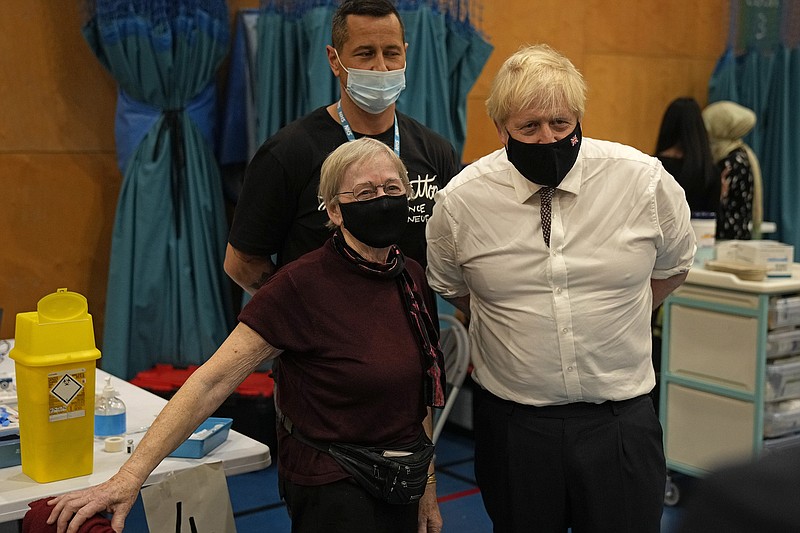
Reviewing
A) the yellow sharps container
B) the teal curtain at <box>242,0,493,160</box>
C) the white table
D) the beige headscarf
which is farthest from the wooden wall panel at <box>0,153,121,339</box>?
the beige headscarf

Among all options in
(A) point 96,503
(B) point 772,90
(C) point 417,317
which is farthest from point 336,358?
(B) point 772,90

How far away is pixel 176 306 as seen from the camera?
4.37m

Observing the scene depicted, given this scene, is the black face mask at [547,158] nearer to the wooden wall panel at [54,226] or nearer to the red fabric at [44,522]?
the red fabric at [44,522]

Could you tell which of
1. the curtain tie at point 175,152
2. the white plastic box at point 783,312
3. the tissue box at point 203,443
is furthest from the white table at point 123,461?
the white plastic box at point 783,312

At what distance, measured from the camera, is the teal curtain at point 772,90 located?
20.9 ft

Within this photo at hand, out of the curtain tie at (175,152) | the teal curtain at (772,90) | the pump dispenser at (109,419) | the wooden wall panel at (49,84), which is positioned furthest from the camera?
the teal curtain at (772,90)

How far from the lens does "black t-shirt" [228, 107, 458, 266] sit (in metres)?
2.32

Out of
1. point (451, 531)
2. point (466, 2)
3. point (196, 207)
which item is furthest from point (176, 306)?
point (466, 2)

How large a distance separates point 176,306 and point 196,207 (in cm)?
44

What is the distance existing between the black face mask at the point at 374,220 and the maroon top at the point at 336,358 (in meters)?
0.06

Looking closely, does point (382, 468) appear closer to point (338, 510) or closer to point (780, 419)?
point (338, 510)

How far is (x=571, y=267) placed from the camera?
2004mm

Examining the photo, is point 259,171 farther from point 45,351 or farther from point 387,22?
point 45,351

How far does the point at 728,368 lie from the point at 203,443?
2.48m
